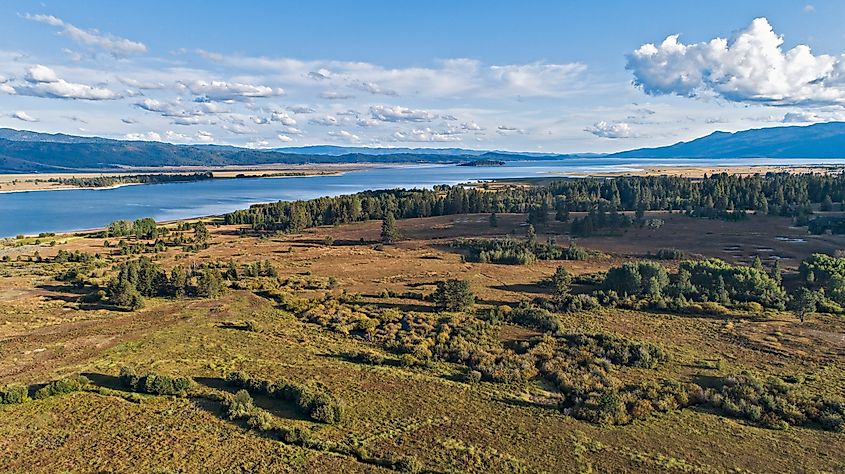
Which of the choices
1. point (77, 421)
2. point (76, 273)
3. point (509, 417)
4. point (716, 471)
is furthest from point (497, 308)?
point (76, 273)

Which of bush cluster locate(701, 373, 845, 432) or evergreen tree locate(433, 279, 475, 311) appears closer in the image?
bush cluster locate(701, 373, 845, 432)

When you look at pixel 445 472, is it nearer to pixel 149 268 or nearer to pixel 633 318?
pixel 633 318

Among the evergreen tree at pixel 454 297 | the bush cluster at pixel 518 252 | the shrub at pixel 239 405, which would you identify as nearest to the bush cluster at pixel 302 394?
the shrub at pixel 239 405

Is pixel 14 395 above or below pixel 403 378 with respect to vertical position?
above

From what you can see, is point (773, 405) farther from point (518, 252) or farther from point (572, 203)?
point (572, 203)

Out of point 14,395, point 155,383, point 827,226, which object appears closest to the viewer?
point 14,395

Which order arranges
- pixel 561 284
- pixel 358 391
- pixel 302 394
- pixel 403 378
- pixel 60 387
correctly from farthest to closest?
pixel 561 284
pixel 403 378
pixel 358 391
pixel 60 387
pixel 302 394

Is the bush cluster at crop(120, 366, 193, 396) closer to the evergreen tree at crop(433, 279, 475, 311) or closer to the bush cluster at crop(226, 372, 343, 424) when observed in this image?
the bush cluster at crop(226, 372, 343, 424)

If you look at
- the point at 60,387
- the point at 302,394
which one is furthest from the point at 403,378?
the point at 60,387

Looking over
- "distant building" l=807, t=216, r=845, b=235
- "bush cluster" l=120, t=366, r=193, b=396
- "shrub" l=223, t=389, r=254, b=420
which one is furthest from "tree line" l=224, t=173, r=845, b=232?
"shrub" l=223, t=389, r=254, b=420

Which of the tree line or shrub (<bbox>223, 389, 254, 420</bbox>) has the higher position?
the tree line
